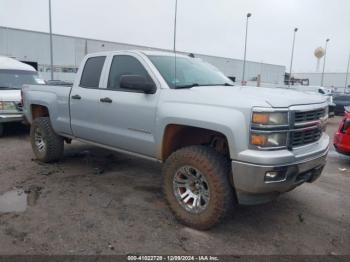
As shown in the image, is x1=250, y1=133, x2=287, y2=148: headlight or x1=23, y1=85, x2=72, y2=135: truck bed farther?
x1=23, y1=85, x2=72, y2=135: truck bed

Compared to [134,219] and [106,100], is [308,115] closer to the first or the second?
[134,219]

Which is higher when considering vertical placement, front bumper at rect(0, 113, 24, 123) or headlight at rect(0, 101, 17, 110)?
headlight at rect(0, 101, 17, 110)

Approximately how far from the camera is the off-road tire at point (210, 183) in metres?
3.34

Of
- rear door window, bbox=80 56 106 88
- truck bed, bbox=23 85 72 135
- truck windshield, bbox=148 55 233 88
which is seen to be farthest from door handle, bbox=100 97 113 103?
truck bed, bbox=23 85 72 135

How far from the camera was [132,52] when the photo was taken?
445 cm

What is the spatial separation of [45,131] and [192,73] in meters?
3.05

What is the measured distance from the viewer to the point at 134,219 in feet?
12.6

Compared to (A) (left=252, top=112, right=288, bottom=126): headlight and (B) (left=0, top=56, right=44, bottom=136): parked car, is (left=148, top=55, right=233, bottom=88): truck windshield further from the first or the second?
(B) (left=0, top=56, right=44, bottom=136): parked car

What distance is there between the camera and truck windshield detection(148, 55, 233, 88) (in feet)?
13.5

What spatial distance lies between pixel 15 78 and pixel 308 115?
28.8 feet

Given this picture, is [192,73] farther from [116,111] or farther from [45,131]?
[45,131]

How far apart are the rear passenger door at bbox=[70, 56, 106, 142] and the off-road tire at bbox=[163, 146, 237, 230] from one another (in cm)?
164

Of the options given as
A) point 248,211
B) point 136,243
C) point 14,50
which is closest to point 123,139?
point 136,243

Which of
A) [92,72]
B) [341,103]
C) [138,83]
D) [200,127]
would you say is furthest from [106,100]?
[341,103]
